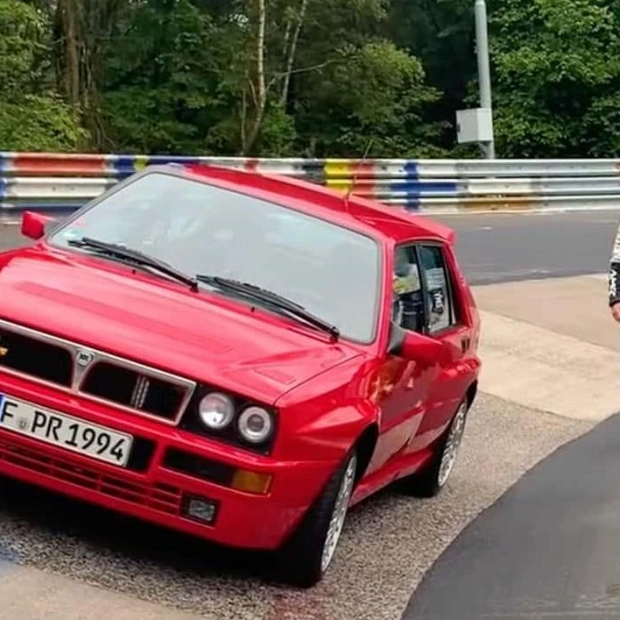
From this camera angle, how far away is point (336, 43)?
38594 mm

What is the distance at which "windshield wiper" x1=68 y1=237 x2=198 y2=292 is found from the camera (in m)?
5.80

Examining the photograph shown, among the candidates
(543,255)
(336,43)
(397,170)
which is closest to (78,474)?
(543,255)

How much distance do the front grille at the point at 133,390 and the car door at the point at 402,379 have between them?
36.1 inches

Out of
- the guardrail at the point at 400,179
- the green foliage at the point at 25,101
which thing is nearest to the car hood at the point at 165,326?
the guardrail at the point at 400,179

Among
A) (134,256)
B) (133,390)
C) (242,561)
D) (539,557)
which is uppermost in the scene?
(134,256)

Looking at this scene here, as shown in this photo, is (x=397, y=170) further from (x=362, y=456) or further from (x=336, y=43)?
(x=362, y=456)

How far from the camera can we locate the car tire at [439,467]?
24.1 ft

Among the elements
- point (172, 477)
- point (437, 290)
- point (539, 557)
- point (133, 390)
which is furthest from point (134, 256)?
point (539, 557)

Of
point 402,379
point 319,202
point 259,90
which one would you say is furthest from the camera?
point 259,90

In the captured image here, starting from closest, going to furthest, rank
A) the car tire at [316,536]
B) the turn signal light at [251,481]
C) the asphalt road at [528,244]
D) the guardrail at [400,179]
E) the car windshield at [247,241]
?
the turn signal light at [251,481], the car tire at [316,536], the car windshield at [247,241], the asphalt road at [528,244], the guardrail at [400,179]

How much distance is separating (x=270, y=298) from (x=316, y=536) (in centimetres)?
100

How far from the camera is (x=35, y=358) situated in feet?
16.7

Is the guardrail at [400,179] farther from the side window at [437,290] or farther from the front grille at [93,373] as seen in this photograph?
the front grille at [93,373]

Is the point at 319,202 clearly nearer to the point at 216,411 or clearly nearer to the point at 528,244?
the point at 216,411
